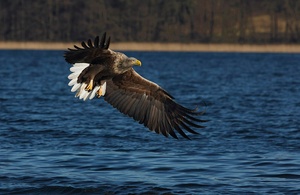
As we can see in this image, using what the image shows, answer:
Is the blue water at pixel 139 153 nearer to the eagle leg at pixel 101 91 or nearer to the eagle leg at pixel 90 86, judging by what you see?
the eagle leg at pixel 101 91

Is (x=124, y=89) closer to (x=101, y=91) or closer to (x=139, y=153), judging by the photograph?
(x=101, y=91)

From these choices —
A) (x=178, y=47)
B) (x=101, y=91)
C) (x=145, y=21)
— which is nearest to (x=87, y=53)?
(x=101, y=91)

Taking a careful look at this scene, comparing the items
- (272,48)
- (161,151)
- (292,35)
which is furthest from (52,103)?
(292,35)

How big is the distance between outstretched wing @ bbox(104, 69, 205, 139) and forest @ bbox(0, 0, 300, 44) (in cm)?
9666

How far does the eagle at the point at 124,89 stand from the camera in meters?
11.5

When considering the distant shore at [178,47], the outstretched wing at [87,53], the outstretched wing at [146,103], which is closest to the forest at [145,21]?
the distant shore at [178,47]

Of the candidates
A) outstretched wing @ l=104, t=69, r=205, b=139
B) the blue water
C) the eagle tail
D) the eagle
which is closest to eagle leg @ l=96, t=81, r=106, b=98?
the eagle

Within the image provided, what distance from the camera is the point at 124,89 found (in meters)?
13.0

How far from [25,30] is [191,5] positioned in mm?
24094

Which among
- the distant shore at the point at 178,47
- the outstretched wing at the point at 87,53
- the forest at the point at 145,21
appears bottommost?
the distant shore at the point at 178,47

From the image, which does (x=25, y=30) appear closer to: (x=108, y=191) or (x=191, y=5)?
(x=191, y=5)

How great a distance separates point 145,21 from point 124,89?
334ft

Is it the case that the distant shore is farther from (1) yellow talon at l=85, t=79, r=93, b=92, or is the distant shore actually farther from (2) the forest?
(1) yellow talon at l=85, t=79, r=93, b=92

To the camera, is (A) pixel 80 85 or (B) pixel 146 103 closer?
(A) pixel 80 85
